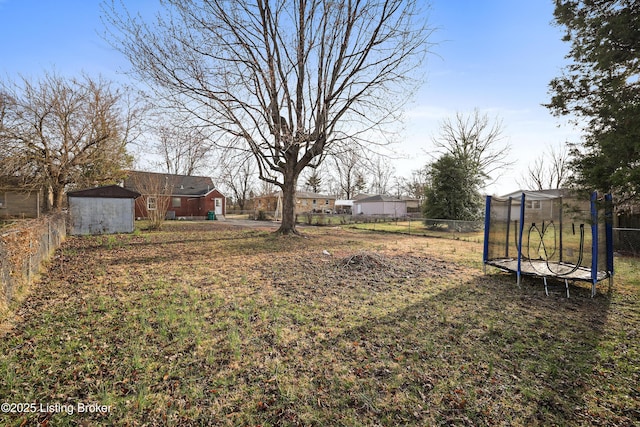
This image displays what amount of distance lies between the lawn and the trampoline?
0.52 metres

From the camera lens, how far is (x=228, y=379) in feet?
9.84

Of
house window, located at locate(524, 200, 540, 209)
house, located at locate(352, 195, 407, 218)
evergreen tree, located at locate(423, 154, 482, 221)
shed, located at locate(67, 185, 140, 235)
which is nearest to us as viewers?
house window, located at locate(524, 200, 540, 209)

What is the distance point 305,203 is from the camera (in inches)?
1877

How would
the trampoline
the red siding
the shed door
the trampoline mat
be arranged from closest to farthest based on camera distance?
the trampoline → the trampoline mat → the red siding → the shed door

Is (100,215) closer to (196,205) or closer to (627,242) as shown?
(196,205)

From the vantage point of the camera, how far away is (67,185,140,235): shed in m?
14.0

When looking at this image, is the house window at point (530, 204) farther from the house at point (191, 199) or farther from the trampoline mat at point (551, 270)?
the house at point (191, 199)

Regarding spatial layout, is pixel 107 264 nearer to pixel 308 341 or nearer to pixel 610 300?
pixel 308 341

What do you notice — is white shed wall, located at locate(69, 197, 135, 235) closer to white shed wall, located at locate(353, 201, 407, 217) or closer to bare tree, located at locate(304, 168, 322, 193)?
white shed wall, located at locate(353, 201, 407, 217)

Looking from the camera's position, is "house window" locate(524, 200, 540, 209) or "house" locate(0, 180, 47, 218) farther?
"house" locate(0, 180, 47, 218)

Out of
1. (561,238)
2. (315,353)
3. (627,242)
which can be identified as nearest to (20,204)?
(315,353)

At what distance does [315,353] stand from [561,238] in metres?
8.04

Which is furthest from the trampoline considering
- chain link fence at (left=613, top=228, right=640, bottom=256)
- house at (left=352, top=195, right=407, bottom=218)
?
house at (left=352, top=195, right=407, bottom=218)

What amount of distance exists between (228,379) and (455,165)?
2337 cm
